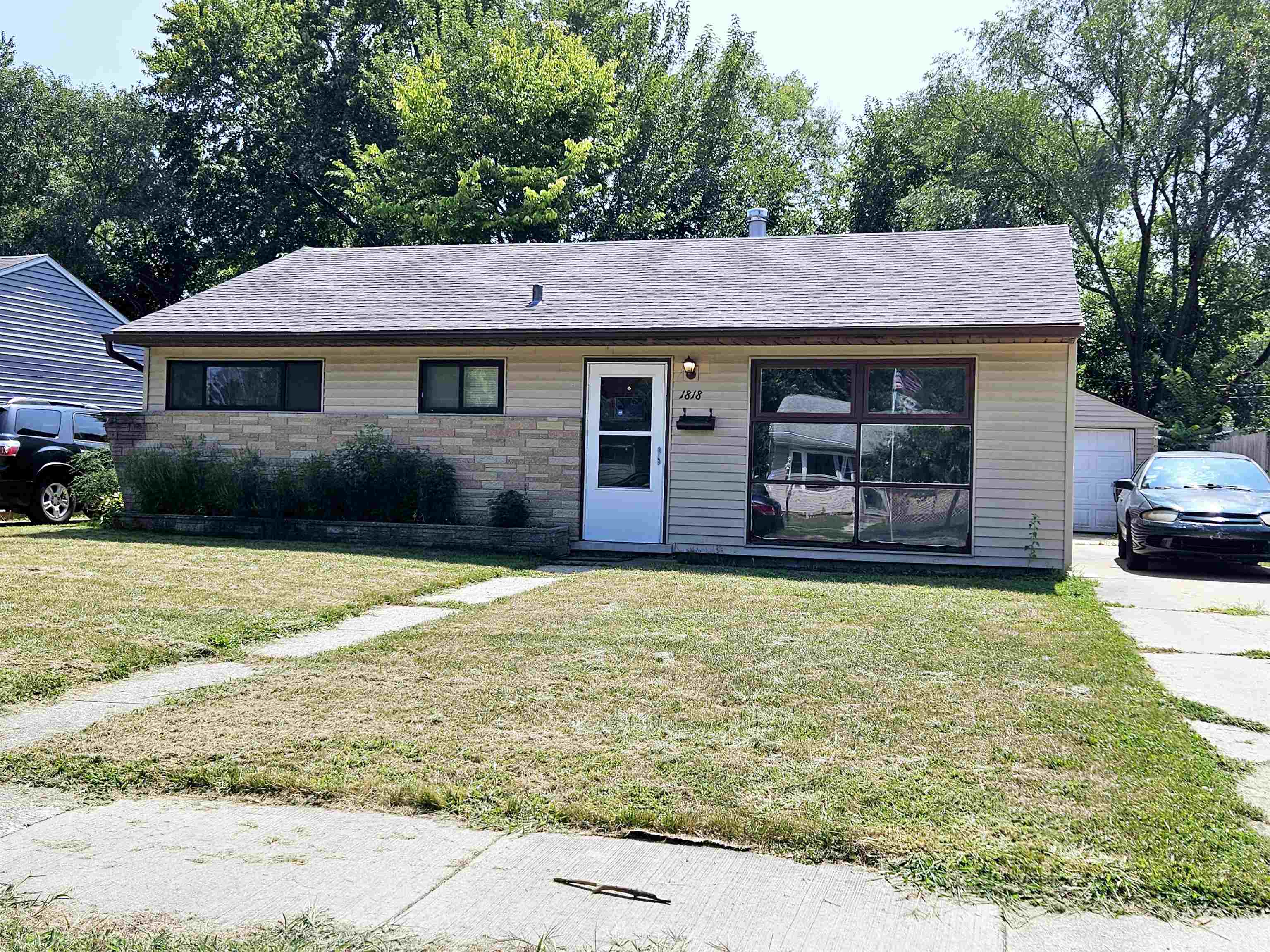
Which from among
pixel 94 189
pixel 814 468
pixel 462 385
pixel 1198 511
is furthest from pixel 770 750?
pixel 94 189

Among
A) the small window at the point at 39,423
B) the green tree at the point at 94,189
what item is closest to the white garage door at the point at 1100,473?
the small window at the point at 39,423

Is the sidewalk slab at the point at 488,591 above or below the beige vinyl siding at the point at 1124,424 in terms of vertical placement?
below

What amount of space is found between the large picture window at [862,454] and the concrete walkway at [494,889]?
353 inches

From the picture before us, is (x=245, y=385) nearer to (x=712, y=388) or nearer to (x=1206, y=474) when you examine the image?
(x=712, y=388)

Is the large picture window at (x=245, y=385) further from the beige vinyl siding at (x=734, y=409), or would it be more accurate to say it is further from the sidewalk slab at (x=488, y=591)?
the sidewalk slab at (x=488, y=591)

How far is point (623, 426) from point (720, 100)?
21.8 meters

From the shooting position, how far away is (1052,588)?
396 inches

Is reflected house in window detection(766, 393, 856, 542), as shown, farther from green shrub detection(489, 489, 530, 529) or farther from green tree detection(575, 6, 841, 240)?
green tree detection(575, 6, 841, 240)

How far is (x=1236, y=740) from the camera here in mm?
4547

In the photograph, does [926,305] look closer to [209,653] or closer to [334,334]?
[334,334]

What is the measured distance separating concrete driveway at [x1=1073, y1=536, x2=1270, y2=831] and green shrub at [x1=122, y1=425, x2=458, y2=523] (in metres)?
7.49

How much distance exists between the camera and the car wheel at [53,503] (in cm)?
1448

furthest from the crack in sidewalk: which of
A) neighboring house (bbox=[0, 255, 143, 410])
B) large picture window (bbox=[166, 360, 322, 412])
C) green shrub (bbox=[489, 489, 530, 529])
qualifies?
neighboring house (bbox=[0, 255, 143, 410])

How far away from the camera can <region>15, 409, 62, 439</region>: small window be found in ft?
46.6
